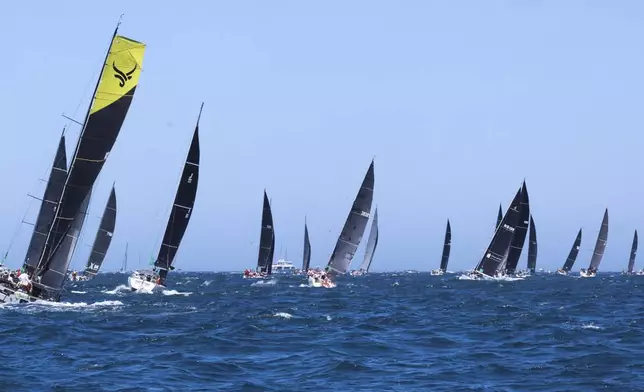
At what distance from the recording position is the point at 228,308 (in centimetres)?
A: 4834

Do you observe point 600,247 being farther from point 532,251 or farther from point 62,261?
point 62,261

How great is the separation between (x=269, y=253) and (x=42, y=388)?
306ft

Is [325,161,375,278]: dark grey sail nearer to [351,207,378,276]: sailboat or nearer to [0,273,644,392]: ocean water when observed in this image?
[0,273,644,392]: ocean water

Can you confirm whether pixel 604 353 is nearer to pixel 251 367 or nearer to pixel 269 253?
pixel 251 367

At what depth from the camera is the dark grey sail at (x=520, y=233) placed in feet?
314

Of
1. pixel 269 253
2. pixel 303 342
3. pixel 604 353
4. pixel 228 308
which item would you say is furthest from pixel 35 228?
pixel 269 253

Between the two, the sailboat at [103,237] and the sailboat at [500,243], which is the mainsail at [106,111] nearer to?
the sailboat at [103,237]

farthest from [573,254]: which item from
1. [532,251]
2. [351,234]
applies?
[351,234]

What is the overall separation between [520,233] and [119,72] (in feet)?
237

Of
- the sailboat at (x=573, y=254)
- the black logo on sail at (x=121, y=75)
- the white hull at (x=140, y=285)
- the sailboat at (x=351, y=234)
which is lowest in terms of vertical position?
the white hull at (x=140, y=285)

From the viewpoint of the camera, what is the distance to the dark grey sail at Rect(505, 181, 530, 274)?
95.7 meters

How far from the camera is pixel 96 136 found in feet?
135

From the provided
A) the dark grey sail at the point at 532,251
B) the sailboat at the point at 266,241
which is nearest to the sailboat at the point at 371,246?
the dark grey sail at the point at 532,251

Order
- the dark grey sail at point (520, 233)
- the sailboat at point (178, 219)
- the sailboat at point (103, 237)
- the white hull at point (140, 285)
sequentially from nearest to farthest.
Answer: the white hull at point (140, 285) < the sailboat at point (178, 219) < the sailboat at point (103, 237) < the dark grey sail at point (520, 233)
